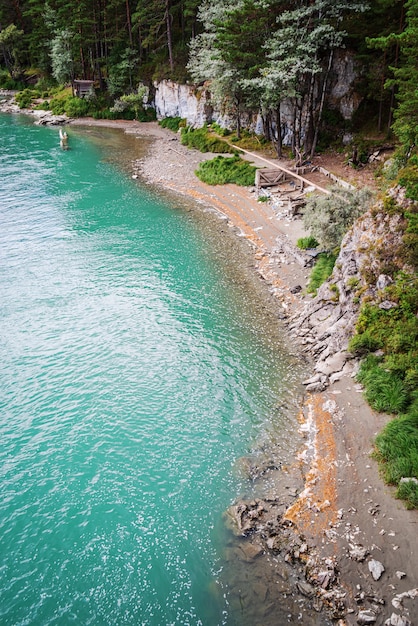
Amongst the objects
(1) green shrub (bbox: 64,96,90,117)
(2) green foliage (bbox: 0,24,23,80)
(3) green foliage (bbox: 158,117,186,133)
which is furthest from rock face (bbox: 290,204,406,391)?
(2) green foliage (bbox: 0,24,23,80)

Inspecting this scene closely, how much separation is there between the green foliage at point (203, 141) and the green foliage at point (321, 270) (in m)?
25.0

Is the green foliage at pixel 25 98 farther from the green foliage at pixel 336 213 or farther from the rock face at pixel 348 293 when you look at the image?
the rock face at pixel 348 293

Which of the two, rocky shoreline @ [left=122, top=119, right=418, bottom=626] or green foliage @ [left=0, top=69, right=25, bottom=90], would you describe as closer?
rocky shoreline @ [left=122, top=119, right=418, bottom=626]

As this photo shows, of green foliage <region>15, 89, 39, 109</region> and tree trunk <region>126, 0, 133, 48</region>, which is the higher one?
tree trunk <region>126, 0, 133, 48</region>

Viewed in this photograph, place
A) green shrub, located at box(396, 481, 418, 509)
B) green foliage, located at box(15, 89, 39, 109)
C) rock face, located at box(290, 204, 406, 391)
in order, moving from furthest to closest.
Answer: green foliage, located at box(15, 89, 39, 109) < rock face, located at box(290, 204, 406, 391) < green shrub, located at box(396, 481, 418, 509)

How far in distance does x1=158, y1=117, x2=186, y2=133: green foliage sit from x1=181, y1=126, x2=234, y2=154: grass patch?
3667 millimetres

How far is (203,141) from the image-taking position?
47.9 m

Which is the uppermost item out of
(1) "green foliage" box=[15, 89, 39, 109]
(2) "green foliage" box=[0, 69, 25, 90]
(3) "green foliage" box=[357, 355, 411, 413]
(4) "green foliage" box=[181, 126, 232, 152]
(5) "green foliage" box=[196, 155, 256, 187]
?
(2) "green foliage" box=[0, 69, 25, 90]

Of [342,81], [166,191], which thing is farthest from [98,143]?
[342,81]

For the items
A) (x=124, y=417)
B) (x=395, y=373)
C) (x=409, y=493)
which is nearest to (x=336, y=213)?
(x=395, y=373)

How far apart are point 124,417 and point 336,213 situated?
15.8 meters

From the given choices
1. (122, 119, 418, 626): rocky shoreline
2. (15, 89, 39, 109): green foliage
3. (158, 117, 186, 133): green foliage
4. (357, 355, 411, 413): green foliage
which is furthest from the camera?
(15, 89, 39, 109): green foliage

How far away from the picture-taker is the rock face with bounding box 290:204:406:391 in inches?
678

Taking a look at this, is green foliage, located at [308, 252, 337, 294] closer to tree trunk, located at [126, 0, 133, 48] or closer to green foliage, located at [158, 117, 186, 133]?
green foliage, located at [158, 117, 186, 133]
